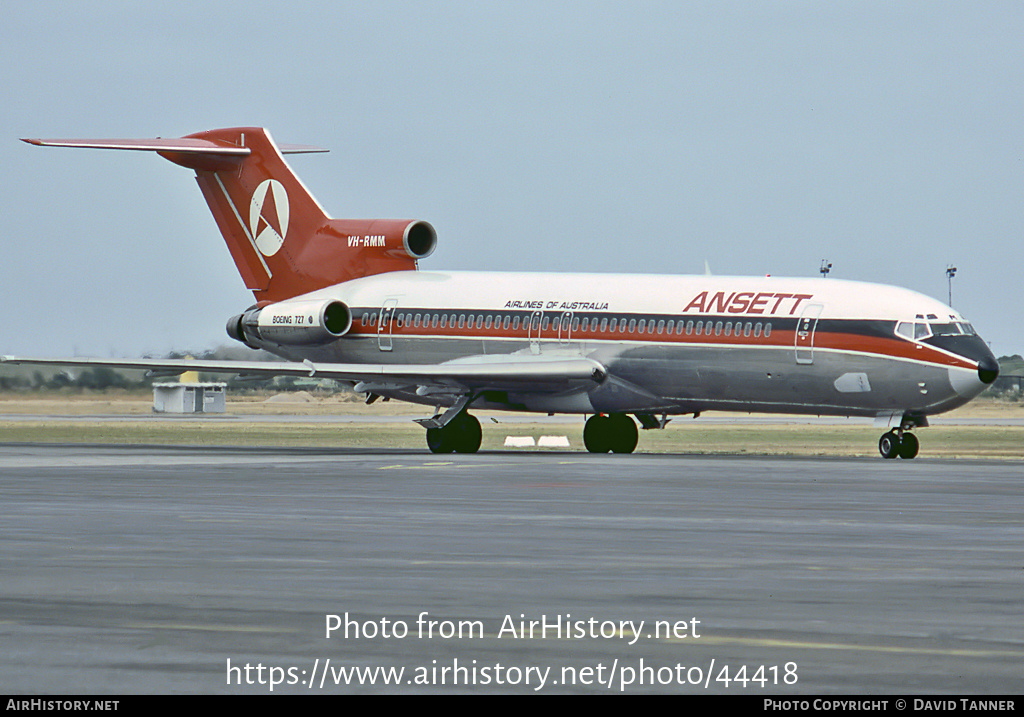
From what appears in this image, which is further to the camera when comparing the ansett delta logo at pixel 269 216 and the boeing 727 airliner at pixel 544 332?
the ansett delta logo at pixel 269 216

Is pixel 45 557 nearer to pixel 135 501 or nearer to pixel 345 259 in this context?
pixel 135 501

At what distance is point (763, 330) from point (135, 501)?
1680 cm

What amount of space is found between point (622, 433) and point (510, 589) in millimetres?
26943

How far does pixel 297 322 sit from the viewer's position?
4178cm

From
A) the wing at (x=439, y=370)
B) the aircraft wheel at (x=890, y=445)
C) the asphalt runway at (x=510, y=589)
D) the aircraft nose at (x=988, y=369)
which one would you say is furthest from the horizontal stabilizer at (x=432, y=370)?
the asphalt runway at (x=510, y=589)

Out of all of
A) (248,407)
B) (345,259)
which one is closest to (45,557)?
(345,259)

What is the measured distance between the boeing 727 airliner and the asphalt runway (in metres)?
9.63

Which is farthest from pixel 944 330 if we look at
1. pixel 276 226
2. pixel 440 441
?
pixel 276 226

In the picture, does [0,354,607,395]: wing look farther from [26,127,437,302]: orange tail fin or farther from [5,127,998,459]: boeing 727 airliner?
[26,127,437,302]: orange tail fin

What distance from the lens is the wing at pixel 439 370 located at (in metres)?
36.8

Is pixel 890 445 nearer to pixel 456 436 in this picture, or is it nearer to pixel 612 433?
pixel 612 433

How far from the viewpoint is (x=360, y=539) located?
16.5 m

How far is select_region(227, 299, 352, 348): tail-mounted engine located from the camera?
41219 millimetres

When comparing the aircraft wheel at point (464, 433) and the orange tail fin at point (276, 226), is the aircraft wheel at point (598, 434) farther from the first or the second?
the orange tail fin at point (276, 226)
